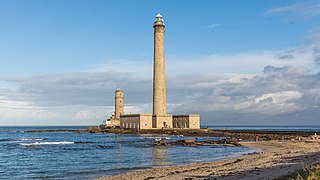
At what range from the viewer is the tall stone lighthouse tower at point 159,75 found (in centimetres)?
7856

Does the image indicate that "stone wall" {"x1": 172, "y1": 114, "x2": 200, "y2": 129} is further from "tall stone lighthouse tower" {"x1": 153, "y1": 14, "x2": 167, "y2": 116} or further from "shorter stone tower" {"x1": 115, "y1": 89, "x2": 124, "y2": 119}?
"shorter stone tower" {"x1": 115, "y1": 89, "x2": 124, "y2": 119}

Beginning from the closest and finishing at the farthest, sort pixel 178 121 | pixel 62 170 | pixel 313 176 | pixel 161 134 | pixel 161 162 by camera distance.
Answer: pixel 313 176, pixel 62 170, pixel 161 162, pixel 161 134, pixel 178 121

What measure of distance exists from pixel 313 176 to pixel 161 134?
67615 mm

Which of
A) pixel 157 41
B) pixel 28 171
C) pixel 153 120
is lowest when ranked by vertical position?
pixel 28 171

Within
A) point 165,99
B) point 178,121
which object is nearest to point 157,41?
point 165,99

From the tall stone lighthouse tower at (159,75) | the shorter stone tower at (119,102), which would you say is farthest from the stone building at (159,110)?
the shorter stone tower at (119,102)

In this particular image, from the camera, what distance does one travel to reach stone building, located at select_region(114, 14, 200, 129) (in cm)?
7875

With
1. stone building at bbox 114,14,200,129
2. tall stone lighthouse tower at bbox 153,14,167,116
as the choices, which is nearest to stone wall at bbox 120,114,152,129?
stone building at bbox 114,14,200,129

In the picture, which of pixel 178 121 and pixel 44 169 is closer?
pixel 44 169

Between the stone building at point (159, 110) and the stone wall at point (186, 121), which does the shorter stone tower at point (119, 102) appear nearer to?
the stone building at point (159, 110)

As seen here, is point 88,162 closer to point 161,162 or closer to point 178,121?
point 161,162

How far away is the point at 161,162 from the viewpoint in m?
29.3

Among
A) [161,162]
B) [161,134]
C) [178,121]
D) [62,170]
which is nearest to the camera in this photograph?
[62,170]

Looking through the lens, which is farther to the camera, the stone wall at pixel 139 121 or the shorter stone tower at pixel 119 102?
the shorter stone tower at pixel 119 102
